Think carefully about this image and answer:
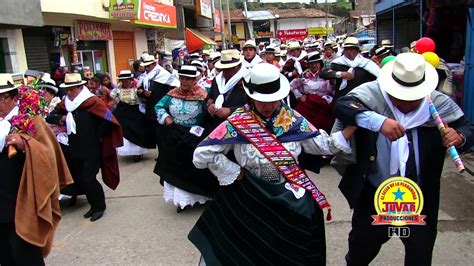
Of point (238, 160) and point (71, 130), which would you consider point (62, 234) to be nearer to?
point (71, 130)

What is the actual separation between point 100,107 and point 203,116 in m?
1.24

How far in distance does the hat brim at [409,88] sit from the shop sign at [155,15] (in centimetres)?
1223

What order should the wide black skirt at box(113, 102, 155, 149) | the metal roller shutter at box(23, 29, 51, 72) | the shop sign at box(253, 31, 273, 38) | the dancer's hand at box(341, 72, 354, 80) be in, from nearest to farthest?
the dancer's hand at box(341, 72, 354, 80)
the wide black skirt at box(113, 102, 155, 149)
the metal roller shutter at box(23, 29, 51, 72)
the shop sign at box(253, 31, 273, 38)

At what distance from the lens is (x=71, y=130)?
5.40 m

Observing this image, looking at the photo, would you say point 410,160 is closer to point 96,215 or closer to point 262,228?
point 262,228

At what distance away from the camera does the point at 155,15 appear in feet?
54.8

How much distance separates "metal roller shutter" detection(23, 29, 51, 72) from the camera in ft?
37.6

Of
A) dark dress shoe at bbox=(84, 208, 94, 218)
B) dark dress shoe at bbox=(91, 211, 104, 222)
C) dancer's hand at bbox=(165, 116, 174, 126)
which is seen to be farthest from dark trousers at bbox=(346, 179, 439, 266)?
dark dress shoe at bbox=(84, 208, 94, 218)

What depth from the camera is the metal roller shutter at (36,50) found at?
37.6ft

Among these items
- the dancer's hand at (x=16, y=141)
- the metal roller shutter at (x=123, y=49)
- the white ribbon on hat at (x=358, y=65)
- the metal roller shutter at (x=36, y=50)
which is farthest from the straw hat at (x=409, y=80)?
the metal roller shutter at (x=123, y=49)

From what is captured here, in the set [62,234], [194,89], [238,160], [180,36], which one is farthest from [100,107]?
[180,36]

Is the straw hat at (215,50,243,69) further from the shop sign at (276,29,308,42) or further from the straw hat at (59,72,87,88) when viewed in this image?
the shop sign at (276,29,308,42)

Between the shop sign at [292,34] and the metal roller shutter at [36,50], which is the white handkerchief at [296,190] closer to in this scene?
the metal roller shutter at [36,50]

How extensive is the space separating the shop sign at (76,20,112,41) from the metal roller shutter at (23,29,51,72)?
1523 millimetres
